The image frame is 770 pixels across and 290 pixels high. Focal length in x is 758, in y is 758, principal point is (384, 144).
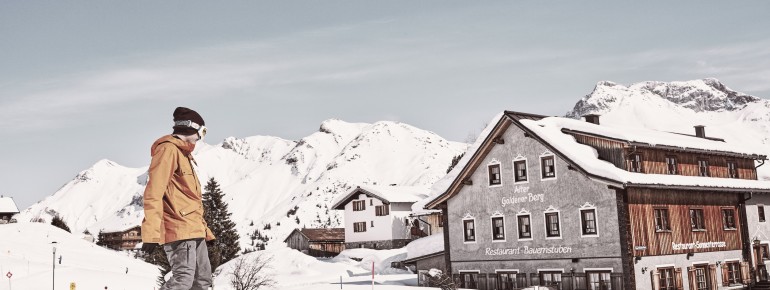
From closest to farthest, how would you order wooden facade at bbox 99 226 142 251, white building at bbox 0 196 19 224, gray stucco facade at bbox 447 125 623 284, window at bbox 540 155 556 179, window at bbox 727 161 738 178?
gray stucco facade at bbox 447 125 623 284, window at bbox 540 155 556 179, window at bbox 727 161 738 178, white building at bbox 0 196 19 224, wooden facade at bbox 99 226 142 251

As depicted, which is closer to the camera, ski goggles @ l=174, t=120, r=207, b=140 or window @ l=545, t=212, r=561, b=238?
ski goggles @ l=174, t=120, r=207, b=140

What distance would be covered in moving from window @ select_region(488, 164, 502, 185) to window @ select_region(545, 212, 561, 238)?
3144 mm

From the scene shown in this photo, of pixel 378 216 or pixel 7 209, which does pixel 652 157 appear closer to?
pixel 378 216

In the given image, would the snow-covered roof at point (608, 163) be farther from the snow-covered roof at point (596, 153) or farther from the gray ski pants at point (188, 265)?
the gray ski pants at point (188, 265)

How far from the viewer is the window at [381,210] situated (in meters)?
71.1

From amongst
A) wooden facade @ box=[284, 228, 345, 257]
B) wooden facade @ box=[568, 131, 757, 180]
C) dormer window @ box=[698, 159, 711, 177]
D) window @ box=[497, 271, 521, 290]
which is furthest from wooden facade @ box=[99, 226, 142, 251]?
dormer window @ box=[698, 159, 711, 177]

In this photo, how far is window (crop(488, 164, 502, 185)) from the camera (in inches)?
1433

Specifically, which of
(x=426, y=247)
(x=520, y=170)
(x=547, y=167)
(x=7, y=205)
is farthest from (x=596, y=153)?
(x=7, y=205)

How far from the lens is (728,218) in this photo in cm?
3681

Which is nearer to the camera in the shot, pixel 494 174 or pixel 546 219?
pixel 546 219

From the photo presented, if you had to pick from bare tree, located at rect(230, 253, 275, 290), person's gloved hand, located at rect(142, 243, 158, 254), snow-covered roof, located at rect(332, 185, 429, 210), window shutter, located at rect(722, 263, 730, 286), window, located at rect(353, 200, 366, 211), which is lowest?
window shutter, located at rect(722, 263, 730, 286)

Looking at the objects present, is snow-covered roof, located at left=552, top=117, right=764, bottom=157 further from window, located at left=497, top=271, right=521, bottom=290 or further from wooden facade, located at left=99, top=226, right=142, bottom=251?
wooden facade, located at left=99, top=226, right=142, bottom=251

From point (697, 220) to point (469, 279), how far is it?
11.0 m

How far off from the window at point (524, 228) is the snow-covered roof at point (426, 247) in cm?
668
